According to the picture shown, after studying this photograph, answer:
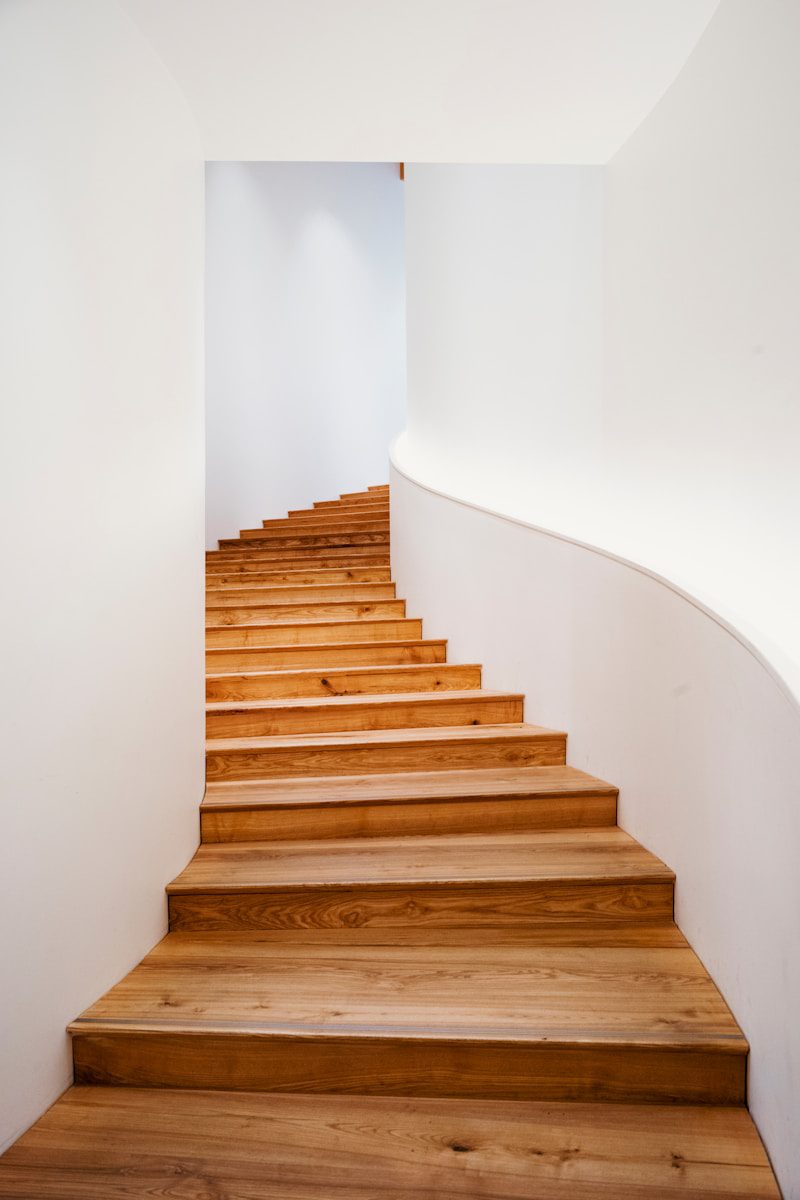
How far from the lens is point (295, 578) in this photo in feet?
14.1

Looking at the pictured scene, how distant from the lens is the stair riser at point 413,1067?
4.89ft

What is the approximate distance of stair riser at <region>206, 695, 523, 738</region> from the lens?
2807 mm

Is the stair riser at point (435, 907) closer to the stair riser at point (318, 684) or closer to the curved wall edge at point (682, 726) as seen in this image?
the curved wall edge at point (682, 726)

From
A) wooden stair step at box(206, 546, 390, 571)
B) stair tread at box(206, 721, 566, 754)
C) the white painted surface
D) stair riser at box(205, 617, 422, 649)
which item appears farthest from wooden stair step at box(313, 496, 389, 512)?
stair tread at box(206, 721, 566, 754)

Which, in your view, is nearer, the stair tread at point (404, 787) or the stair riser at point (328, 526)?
the stair tread at point (404, 787)

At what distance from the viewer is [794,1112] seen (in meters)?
1.24

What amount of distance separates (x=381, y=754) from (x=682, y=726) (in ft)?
3.49

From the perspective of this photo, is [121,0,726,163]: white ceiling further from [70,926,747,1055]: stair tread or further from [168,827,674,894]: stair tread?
[70,926,747,1055]: stair tread

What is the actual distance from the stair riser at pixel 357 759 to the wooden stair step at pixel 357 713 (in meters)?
0.25

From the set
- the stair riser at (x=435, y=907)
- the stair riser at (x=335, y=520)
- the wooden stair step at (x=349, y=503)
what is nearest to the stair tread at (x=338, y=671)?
the stair riser at (x=435, y=907)

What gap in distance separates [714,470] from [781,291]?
0.44 m

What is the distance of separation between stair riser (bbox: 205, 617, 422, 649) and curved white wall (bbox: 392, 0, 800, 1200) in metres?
0.30

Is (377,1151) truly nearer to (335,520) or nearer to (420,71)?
(420,71)

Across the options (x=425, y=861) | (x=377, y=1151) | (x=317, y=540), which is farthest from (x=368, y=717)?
(x=317, y=540)
